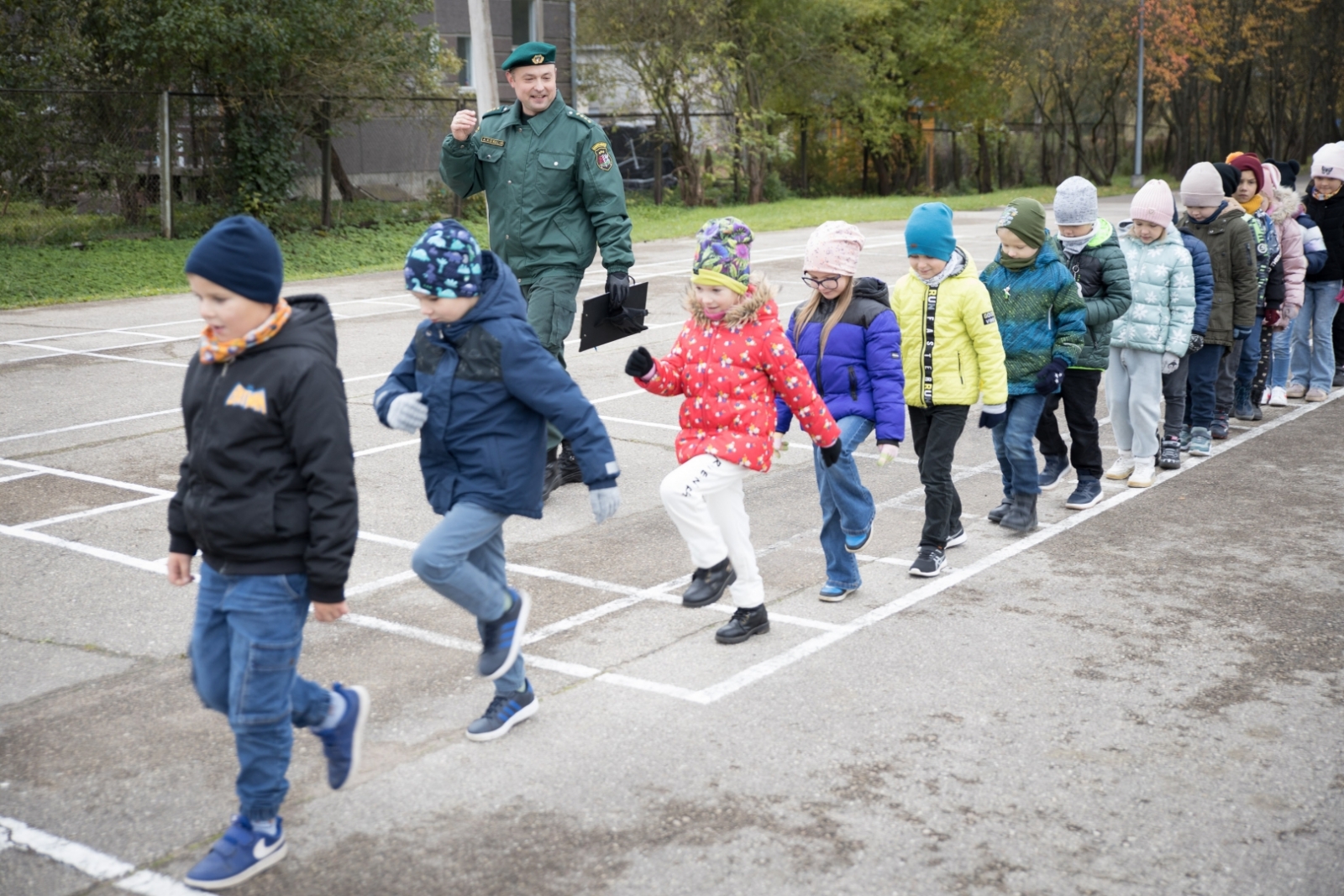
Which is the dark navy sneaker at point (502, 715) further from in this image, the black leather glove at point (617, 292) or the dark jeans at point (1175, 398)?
the dark jeans at point (1175, 398)

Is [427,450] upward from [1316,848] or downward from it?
upward

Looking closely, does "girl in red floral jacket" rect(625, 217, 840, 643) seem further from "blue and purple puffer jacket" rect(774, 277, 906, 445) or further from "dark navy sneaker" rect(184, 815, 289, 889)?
"dark navy sneaker" rect(184, 815, 289, 889)

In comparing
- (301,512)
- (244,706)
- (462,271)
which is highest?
(462,271)

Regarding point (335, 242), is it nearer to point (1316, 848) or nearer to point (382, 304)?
point (382, 304)

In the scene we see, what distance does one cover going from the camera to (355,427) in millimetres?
10008

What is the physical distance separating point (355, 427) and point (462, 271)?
5.85 metres

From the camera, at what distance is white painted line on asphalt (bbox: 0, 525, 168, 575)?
6.68 meters

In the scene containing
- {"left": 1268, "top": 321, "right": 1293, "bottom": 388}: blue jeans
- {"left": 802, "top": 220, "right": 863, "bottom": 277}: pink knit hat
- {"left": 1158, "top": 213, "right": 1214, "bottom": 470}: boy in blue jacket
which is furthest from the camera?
{"left": 1268, "top": 321, "right": 1293, "bottom": 388}: blue jeans

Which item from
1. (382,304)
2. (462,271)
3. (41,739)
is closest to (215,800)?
(41,739)

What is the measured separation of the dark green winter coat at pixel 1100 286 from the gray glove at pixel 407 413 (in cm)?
432

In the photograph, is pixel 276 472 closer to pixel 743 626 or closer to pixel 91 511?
pixel 743 626

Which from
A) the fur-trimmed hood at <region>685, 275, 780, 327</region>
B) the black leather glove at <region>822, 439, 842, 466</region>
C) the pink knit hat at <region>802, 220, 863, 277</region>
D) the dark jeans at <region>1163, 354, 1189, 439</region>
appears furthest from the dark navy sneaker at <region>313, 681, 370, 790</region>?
the dark jeans at <region>1163, 354, 1189, 439</region>

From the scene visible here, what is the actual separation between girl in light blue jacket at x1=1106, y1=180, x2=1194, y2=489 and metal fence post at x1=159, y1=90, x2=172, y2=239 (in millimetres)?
16847

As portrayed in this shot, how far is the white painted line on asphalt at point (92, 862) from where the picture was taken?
3.74 m
